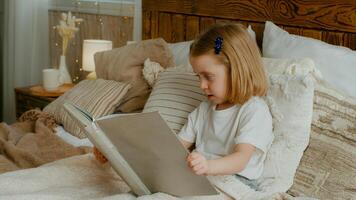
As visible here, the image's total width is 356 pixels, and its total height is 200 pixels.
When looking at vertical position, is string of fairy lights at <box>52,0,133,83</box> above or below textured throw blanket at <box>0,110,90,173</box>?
above

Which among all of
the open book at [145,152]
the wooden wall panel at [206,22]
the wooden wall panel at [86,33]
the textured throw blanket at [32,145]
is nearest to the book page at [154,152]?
the open book at [145,152]

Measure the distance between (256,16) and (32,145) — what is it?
1.05 m

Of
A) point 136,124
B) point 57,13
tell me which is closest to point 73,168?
point 136,124

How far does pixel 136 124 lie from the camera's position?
1.17 m

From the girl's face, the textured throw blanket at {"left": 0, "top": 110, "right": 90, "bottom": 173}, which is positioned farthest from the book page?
the textured throw blanket at {"left": 0, "top": 110, "right": 90, "bottom": 173}

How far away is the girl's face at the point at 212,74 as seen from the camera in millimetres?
1387

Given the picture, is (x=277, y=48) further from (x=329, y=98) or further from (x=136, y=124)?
(x=136, y=124)

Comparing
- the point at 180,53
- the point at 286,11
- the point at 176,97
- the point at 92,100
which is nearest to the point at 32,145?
the point at 92,100

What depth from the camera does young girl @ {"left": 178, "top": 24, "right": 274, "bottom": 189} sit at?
1.38m

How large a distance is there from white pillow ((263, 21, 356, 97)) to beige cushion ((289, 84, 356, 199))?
0.14m

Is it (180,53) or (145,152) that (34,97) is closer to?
(180,53)

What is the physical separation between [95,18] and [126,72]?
3.94 feet

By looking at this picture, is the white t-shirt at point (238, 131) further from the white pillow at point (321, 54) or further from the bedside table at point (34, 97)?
the bedside table at point (34, 97)

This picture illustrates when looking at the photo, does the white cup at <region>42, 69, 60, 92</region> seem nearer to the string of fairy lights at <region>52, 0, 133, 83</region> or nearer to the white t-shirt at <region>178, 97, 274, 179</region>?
the string of fairy lights at <region>52, 0, 133, 83</region>
